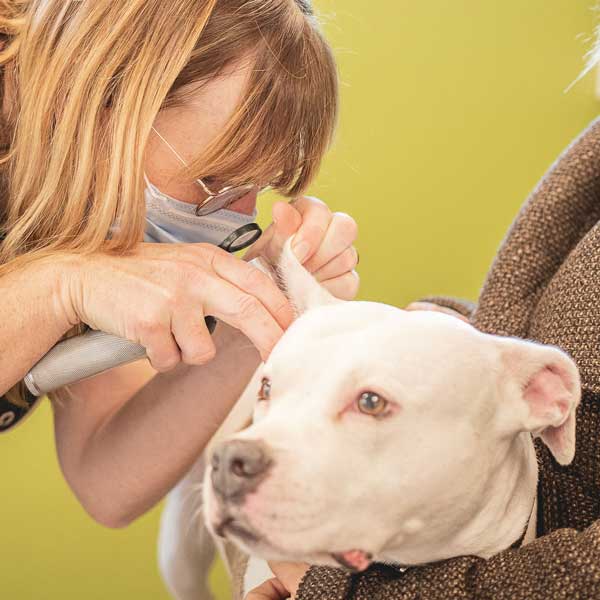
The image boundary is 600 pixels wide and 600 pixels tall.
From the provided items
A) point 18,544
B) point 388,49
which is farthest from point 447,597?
point 388,49

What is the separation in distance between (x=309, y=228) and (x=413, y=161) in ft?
4.68

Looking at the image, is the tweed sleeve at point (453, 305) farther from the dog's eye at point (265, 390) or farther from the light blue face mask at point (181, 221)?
the dog's eye at point (265, 390)

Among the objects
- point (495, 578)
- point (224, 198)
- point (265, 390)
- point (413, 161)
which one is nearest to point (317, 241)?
point (224, 198)

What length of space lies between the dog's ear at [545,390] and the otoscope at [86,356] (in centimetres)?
37

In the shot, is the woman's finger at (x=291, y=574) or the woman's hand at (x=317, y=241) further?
the woman's hand at (x=317, y=241)

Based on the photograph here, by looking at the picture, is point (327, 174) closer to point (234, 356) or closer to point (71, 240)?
point (234, 356)

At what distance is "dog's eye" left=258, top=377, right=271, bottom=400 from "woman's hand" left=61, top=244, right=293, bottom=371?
0.05 meters

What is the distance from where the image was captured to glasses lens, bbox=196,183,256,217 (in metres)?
1.05

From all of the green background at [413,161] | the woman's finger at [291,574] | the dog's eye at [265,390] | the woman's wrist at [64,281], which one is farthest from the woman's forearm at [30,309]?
the green background at [413,161]

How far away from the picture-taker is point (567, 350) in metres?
0.93

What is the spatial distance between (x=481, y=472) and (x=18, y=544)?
1.64 m

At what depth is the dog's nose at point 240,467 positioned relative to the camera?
0.70 m

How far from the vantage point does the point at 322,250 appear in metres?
1.04

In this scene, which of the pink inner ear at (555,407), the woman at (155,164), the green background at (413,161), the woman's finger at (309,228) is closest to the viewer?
the pink inner ear at (555,407)
